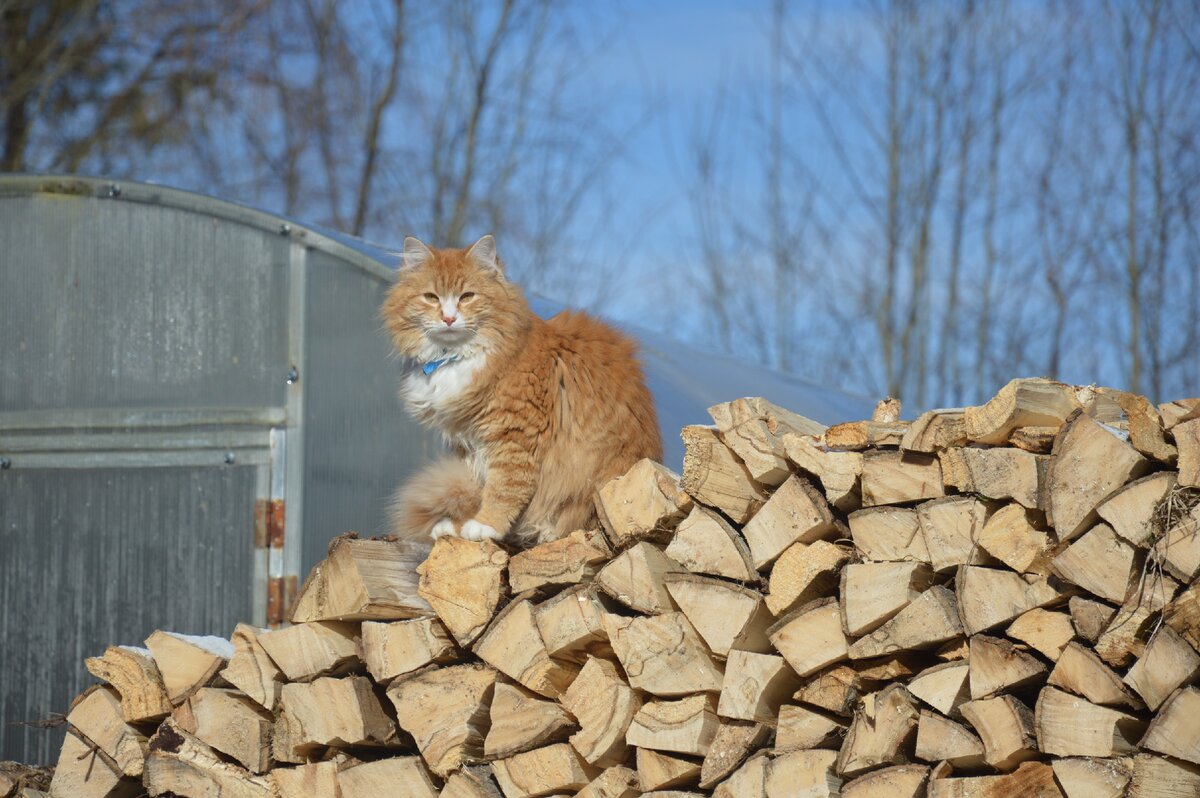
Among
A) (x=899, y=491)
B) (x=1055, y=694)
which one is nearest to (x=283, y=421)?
(x=899, y=491)

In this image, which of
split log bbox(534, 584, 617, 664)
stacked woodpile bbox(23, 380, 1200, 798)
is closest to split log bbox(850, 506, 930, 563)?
stacked woodpile bbox(23, 380, 1200, 798)

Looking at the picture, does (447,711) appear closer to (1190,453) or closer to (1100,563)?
(1100,563)

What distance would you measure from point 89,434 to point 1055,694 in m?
3.88

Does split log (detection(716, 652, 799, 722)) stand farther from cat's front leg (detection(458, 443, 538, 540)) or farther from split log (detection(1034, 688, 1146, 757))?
cat's front leg (detection(458, 443, 538, 540))

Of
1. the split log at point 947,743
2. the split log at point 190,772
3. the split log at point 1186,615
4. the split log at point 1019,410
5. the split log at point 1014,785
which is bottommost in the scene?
the split log at point 190,772

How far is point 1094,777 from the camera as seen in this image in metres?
2.37

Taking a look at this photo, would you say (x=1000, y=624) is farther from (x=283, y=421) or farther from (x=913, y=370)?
(x=913, y=370)

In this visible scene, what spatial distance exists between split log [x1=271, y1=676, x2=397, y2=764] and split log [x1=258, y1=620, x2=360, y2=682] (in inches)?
1.6

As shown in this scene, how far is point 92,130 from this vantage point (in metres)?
13.0

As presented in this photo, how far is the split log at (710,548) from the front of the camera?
2.87m

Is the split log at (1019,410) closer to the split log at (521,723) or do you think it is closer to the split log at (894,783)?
the split log at (894,783)

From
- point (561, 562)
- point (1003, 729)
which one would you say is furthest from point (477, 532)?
point (1003, 729)

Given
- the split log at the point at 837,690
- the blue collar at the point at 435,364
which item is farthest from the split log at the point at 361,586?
the split log at the point at 837,690

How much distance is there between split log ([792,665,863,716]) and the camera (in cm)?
276
